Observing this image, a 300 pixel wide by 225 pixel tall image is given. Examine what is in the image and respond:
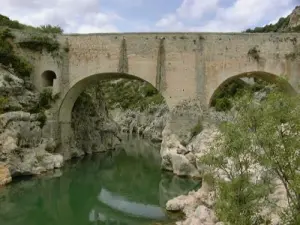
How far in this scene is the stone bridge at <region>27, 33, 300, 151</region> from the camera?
75.2ft

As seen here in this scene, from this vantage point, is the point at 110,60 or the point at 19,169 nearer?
the point at 19,169

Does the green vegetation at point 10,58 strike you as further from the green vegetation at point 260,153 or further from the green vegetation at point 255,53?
the green vegetation at point 260,153

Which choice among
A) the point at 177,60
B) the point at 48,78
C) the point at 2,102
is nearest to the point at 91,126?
the point at 48,78

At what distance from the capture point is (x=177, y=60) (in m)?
24.1

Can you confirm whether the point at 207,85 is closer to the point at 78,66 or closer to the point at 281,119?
the point at 78,66

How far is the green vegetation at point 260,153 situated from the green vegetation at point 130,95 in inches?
1698

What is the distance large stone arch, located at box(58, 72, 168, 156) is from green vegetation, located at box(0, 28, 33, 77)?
2.97 meters

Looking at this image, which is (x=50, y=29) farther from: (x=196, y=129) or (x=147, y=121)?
(x=147, y=121)

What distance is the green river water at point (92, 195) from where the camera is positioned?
16.5 meters

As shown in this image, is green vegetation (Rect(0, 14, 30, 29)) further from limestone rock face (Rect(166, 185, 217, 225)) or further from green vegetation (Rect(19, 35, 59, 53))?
limestone rock face (Rect(166, 185, 217, 225))

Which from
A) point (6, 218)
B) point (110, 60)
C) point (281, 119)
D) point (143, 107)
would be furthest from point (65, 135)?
point (143, 107)

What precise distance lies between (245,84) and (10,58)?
24007 millimetres

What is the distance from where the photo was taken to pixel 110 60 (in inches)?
997

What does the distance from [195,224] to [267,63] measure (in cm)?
1284
